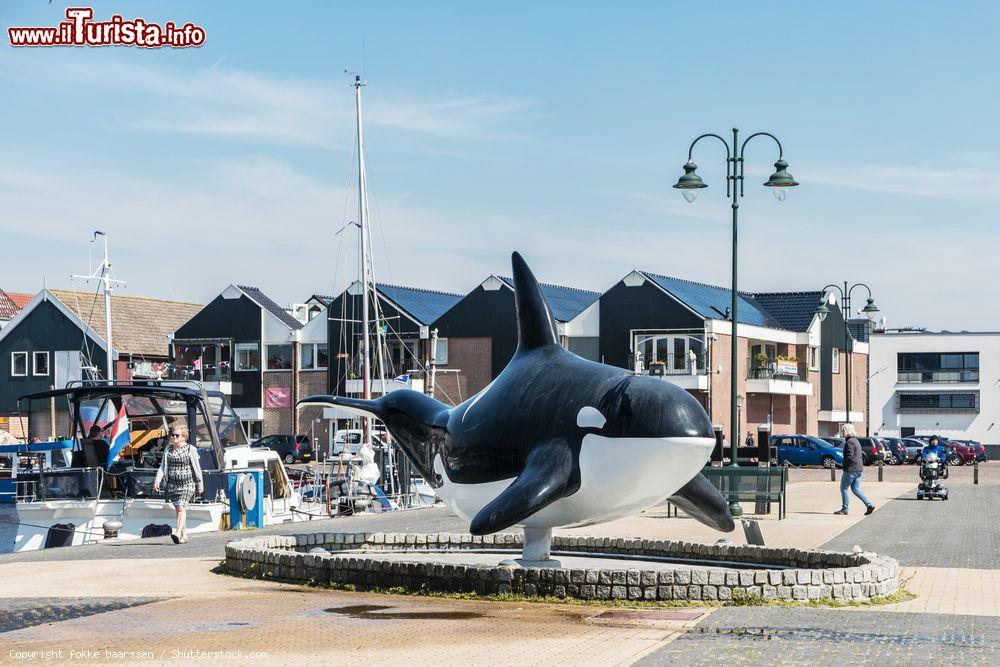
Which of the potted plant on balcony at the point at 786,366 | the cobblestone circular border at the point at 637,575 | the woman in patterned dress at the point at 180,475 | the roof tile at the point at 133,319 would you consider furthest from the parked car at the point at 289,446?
the cobblestone circular border at the point at 637,575

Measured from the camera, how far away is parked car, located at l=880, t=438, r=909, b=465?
6462 centimetres

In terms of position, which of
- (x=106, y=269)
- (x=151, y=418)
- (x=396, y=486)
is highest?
(x=106, y=269)

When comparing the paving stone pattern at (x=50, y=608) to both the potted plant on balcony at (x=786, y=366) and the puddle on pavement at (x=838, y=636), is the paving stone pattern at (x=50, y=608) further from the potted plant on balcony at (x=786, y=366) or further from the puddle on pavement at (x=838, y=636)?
the potted plant on balcony at (x=786, y=366)

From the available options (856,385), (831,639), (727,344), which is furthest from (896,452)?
(831,639)

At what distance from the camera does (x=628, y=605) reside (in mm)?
12953

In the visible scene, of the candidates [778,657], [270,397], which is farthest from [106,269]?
[778,657]

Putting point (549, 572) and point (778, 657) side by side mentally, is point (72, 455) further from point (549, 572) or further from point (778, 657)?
point (778, 657)

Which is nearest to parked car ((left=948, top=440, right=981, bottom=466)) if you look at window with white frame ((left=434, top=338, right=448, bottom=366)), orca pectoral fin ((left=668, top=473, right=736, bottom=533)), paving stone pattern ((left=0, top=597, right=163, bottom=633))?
window with white frame ((left=434, top=338, right=448, bottom=366))

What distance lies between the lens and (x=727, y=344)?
64.1 metres

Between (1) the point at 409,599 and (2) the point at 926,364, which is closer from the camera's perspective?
(1) the point at 409,599

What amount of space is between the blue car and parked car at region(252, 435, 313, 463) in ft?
73.6

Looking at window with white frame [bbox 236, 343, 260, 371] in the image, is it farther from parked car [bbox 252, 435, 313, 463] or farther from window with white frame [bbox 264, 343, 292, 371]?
parked car [bbox 252, 435, 313, 463]

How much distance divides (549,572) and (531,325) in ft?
9.80

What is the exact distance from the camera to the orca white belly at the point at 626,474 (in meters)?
12.9
